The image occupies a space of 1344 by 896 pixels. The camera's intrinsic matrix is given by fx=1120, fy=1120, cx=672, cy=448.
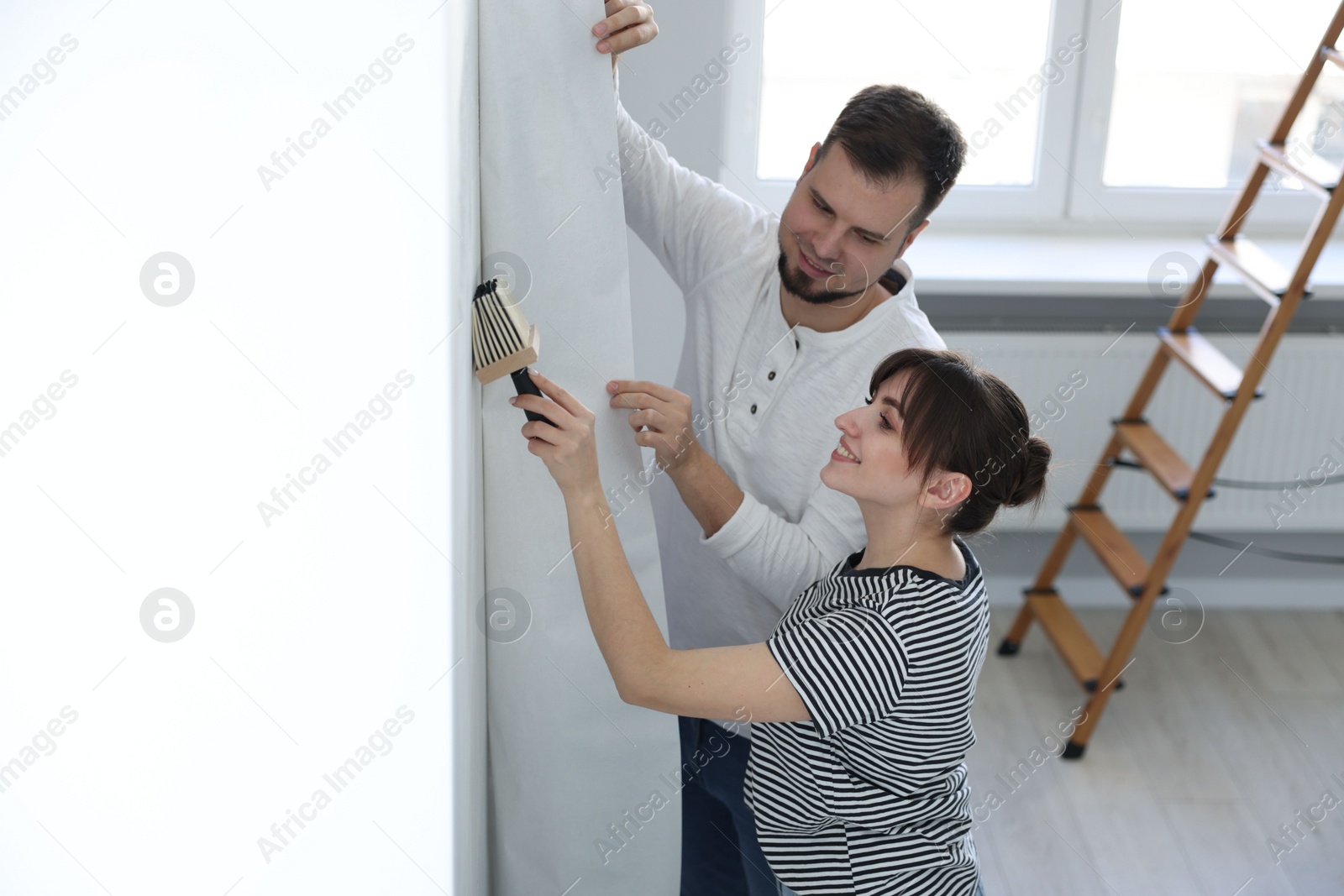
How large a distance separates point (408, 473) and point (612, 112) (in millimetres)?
523

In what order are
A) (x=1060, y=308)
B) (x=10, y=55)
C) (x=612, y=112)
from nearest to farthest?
(x=10, y=55) → (x=612, y=112) → (x=1060, y=308)

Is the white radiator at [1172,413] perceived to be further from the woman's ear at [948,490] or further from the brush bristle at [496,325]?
the brush bristle at [496,325]

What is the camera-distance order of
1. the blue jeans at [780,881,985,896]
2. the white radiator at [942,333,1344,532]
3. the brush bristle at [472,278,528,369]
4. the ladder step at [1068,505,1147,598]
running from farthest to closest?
the white radiator at [942,333,1344,532] → the ladder step at [1068,505,1147,598] → the blue jeans at [780,881,985,896] → the brush bristle at [472,278,528,369]

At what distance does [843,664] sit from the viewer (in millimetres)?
1013

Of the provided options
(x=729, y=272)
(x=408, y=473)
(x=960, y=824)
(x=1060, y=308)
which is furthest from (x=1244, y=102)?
(x=408, y=473)

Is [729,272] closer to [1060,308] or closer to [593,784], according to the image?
[593,784]

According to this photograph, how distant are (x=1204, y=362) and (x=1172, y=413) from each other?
45 cm

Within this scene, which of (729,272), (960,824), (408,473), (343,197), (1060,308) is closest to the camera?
(343,197)

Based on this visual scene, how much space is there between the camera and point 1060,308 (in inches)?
107

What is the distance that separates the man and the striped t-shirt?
157 millimetres

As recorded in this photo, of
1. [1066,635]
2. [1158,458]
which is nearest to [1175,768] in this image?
[1066,635]

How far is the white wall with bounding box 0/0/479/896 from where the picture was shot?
316mm

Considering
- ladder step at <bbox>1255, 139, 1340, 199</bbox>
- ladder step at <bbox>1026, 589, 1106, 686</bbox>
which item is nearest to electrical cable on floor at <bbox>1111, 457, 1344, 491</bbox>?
ladder step at <bbox>1026, 589, 1106, 686</bbox>

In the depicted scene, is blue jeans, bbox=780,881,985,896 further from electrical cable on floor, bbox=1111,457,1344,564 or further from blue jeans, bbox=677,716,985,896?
electrical cable on floor, bbox=1111,457,1344,564
